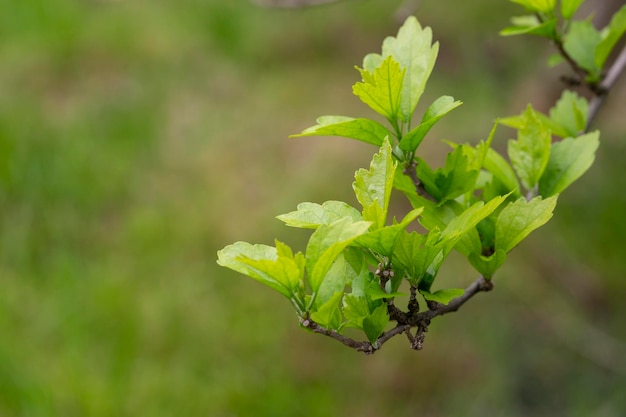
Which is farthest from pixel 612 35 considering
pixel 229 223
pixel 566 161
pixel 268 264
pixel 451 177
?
pixel 229 223

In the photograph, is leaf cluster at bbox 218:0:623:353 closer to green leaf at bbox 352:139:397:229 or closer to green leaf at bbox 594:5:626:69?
green leaf at bbox 352:139:397:229

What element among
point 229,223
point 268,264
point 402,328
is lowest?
point 229,223

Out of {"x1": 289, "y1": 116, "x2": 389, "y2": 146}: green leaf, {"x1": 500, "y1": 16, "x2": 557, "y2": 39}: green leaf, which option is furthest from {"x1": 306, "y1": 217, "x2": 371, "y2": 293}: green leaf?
{"x1": 500, "y1": 16, "x2": 557, "y2": 39}: green leaf

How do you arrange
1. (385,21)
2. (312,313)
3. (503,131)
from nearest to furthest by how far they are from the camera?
(312,313) → (503,131) → (385,21)

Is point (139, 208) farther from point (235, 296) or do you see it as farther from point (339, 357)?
point (339, 357)

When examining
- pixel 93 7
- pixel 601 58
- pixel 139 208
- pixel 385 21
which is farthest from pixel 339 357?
pixel 93 7

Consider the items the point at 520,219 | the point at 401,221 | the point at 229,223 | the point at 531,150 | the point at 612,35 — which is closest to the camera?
the point at 401,221

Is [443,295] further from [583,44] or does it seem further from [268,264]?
[583,44]
